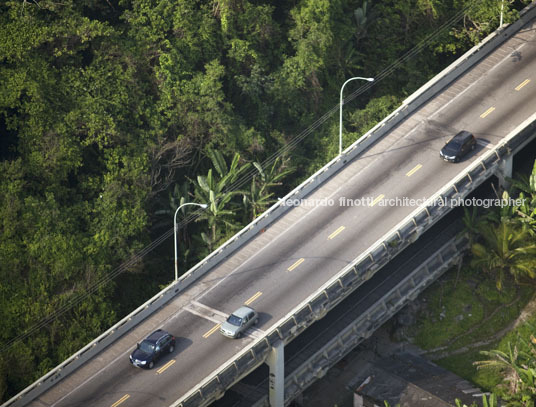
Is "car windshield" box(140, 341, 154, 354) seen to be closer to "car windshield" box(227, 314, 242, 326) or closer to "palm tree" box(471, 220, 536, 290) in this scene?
"car windshield" box(227, 314, 242, 326)

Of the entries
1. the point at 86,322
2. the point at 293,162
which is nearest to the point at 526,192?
the point at 293,162

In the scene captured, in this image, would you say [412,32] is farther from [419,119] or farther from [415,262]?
[415,262]

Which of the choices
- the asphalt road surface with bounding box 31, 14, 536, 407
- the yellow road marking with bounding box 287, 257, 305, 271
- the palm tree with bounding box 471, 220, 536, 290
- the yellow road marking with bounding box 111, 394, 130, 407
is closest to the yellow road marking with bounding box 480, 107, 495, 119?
the asphalt road surface with bounding box 31, 14, 536, 407

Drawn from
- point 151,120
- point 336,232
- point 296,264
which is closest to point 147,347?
point 296,264

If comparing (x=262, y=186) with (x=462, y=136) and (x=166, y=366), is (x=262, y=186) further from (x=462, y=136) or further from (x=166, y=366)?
(x=166, y=366)

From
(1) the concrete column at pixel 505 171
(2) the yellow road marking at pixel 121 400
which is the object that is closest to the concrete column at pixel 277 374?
(2) the yellow road marking at pixel 121 400

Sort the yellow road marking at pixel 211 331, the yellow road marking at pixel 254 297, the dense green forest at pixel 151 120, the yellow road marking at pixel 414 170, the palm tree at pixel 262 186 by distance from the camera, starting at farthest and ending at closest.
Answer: the palm tree at pixel 262 186 → the yellow road marking at pixel 414 170 → the dense green forest at pixel 151 120 → the yellow road marking at pixel 254 297 → the yellow road marking at pixel 211 331

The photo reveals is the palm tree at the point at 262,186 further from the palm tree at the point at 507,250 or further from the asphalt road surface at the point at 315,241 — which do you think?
the palm tree at the point at 507,250
